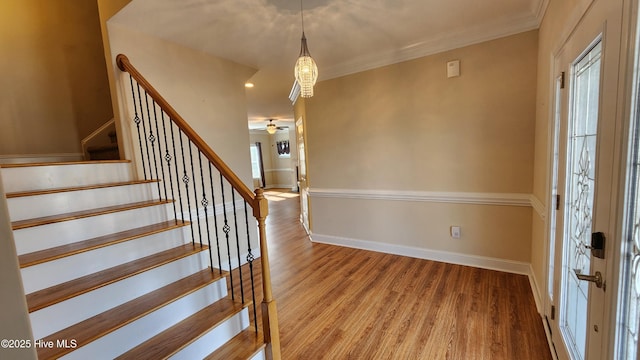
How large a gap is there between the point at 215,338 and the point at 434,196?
2.65 m

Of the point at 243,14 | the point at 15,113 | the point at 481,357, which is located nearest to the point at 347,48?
the point at 243,14

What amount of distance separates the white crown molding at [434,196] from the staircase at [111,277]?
2.16 m

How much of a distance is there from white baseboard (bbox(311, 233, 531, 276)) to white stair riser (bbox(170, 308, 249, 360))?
2.20 m

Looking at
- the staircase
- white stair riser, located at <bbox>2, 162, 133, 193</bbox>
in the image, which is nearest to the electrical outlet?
the staircase

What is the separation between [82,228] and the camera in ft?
6.11

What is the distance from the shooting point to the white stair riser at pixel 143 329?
139 cm

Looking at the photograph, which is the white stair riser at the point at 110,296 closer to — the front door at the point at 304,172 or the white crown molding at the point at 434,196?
the white crown molding at the point at 434,196

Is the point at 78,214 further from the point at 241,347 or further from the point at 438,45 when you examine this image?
the point at 438,45

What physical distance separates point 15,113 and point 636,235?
4.63 metres

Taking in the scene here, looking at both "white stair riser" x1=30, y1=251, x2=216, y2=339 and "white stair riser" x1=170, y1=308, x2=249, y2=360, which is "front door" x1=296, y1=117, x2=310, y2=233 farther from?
"white stair riser" x1=170, y1=308, x2=249, y2=360

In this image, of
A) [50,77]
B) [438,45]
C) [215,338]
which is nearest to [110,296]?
[215,338]

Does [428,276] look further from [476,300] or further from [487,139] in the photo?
[487,139]

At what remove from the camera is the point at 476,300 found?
2400mm

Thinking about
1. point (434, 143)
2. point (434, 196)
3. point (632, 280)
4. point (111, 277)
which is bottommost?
point (111, 277)
